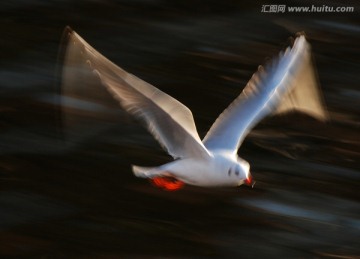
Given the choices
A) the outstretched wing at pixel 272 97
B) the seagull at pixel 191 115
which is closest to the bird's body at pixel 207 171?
the seagull at pixel 191 115

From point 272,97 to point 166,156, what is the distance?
1.76 meters

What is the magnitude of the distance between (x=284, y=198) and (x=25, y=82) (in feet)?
7.25

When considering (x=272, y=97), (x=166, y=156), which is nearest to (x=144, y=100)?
(x=272, y=97)

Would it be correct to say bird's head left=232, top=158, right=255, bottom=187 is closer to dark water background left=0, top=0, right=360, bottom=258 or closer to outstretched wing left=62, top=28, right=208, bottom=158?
outstretched wing left=62, top=28, right=208, bottom=158

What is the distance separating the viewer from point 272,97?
6.25 m

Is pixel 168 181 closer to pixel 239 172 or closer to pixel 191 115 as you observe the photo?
pixel 239 172

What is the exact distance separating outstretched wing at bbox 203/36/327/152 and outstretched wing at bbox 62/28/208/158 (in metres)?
0.29

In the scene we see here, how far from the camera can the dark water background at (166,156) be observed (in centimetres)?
727

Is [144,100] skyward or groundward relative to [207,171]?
skyward

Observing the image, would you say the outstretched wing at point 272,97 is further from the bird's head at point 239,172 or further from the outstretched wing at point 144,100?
the outstretched wing at point 144,100

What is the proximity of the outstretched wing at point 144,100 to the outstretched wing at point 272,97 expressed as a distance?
0.95 feet

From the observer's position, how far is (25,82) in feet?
28.3

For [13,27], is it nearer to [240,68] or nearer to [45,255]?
[240,68]

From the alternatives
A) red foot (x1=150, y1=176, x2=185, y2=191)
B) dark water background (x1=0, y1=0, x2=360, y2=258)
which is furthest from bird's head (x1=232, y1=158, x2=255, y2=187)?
dark water background (x1=0, y1=0, x2=360, y2=258)
